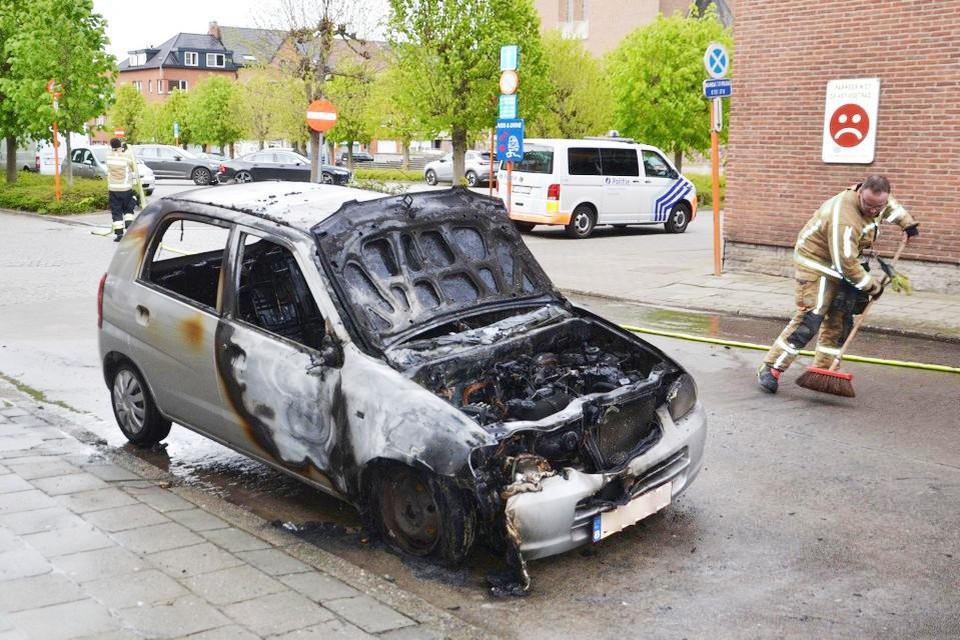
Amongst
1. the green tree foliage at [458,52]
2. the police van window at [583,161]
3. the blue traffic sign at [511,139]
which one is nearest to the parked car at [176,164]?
the green tree foliage at [458,52]

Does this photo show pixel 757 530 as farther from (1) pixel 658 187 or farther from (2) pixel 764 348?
(1) pixel 658 187

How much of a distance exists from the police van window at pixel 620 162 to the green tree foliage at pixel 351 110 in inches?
1169

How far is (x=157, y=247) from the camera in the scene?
21.4ft

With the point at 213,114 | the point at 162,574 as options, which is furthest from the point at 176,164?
the point at 162,574

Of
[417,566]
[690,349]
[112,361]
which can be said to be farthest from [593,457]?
[690,349]

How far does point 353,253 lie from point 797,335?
4.37 metres

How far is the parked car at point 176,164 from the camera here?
42.2m

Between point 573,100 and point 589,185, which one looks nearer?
point 589,185

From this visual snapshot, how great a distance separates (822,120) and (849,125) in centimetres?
52

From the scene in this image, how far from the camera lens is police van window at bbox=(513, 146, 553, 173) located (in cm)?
2122

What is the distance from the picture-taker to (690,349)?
401 inches

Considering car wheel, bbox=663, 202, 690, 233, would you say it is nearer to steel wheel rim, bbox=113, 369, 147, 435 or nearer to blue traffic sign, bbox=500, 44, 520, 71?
blue traffic sign, bbox=500, 44, 520, 71

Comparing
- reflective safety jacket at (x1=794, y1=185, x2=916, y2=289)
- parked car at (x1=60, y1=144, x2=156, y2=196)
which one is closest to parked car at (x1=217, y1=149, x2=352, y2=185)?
parked car at (x1=60, y1=144, x2=156, y2=196)

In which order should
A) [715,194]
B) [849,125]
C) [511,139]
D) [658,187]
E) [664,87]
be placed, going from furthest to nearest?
[664,87] → [658,187] → [511,139] → [715,194] → [849,125]
